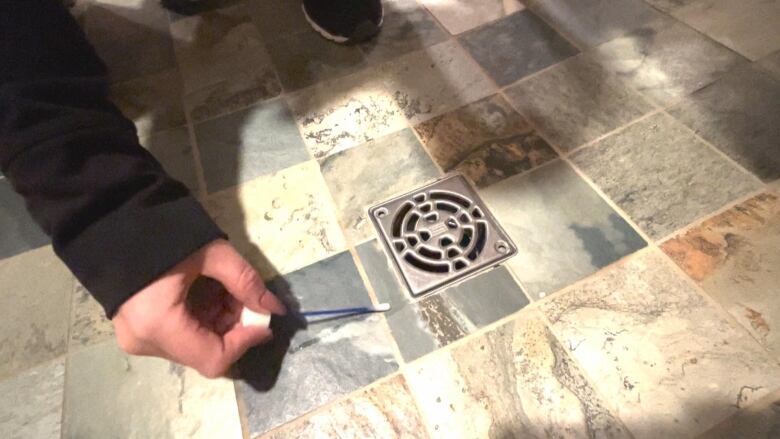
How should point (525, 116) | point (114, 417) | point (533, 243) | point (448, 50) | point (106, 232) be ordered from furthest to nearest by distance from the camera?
point (448, 50)
point (525, 116)
point (533, 243)
point (114, 417)
point (106, 232)

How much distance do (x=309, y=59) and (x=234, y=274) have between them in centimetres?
63

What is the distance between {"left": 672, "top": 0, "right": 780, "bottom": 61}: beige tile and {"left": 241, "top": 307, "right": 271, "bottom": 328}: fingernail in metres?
0.98

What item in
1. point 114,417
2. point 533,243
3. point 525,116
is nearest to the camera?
point 114,417

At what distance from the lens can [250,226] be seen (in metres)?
0.77

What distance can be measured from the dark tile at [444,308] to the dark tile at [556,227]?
3 cm

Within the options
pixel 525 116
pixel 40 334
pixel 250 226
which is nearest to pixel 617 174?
pixel 525 116

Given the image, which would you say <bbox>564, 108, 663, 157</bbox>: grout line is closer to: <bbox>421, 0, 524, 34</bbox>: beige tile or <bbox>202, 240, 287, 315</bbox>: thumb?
<bbox>421, 0, 524, 34</bbox>: beige tile

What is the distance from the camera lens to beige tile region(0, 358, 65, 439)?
61 centimetres

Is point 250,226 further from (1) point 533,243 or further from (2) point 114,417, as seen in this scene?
(1) point 533,243

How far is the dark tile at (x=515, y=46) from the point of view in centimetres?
94

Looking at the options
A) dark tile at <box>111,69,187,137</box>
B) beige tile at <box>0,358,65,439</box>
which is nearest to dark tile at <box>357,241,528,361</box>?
beige tile at <box>0,358,65,439</box>

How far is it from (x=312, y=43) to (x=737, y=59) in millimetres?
858

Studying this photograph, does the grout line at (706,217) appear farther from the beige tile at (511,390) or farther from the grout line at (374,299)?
the grout line at (374,299)

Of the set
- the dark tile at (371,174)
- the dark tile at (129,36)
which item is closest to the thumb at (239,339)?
the dark tile at (371,174)
